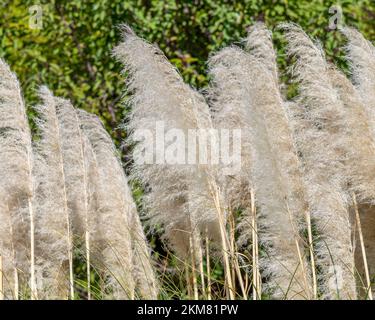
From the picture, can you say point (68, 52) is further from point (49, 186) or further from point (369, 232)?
point (369, 232)

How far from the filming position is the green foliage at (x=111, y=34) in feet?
23.8

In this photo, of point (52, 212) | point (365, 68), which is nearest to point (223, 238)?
point (52, 212)

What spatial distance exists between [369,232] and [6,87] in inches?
72.3

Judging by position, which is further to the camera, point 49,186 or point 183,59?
point 183,59

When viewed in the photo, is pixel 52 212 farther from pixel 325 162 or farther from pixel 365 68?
pixel 365 68

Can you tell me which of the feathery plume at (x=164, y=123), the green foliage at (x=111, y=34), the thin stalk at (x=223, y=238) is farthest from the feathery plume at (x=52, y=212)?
the green foliage at (x=111, y=34)

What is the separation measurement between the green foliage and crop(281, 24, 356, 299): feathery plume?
2.92 m

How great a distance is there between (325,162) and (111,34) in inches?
132

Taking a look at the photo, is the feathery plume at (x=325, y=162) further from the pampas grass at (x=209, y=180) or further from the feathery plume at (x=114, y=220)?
the feathery plume at (x=114, y=220)

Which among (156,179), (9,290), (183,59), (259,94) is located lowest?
(9,290)

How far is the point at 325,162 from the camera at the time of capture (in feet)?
13.7

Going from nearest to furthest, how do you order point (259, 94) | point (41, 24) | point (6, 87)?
point (259, 94) < point (6, 87) < point (41, 24)

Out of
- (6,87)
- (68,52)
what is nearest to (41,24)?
(68,52)

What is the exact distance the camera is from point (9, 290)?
4.59 meters
